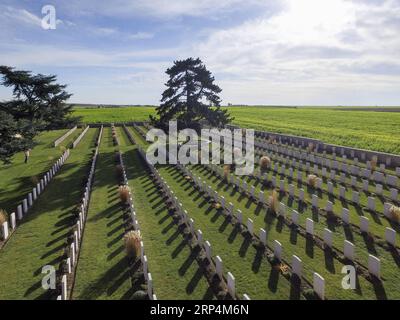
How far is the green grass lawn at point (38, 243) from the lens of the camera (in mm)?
11742

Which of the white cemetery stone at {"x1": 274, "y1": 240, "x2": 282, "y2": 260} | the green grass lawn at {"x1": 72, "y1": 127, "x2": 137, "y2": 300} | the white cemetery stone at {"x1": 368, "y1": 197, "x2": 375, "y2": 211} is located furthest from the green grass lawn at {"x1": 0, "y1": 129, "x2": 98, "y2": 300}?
the white cemetery stone at {"x1": 368, "y1": 197, "x2": 375, "y2": 211}

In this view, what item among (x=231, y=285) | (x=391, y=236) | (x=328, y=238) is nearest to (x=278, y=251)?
(x=328, y=238)

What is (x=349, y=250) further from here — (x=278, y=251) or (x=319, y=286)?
(x=319, y=286)

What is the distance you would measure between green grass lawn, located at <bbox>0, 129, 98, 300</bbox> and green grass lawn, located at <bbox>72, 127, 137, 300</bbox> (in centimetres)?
102

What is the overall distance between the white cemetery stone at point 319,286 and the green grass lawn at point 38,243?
827 centimetres

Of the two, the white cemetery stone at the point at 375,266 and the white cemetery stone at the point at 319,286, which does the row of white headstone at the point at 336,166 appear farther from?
the white cemetery stone at the point at 319,286

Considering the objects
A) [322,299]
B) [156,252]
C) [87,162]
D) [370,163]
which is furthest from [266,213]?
[87,162]

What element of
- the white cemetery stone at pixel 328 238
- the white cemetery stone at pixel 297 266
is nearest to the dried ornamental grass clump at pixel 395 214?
the white cemetery stone at pixel 328 238

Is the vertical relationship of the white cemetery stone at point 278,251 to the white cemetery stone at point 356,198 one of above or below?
below

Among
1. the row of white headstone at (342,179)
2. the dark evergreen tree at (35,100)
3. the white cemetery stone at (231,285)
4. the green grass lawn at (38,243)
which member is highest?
the dark evergreen tree at (35,100)

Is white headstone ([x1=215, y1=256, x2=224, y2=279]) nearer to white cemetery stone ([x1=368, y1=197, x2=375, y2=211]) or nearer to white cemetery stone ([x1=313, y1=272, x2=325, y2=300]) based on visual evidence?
white cemetery stone ([x1=313, y1=272, x2=325, y2=300])
